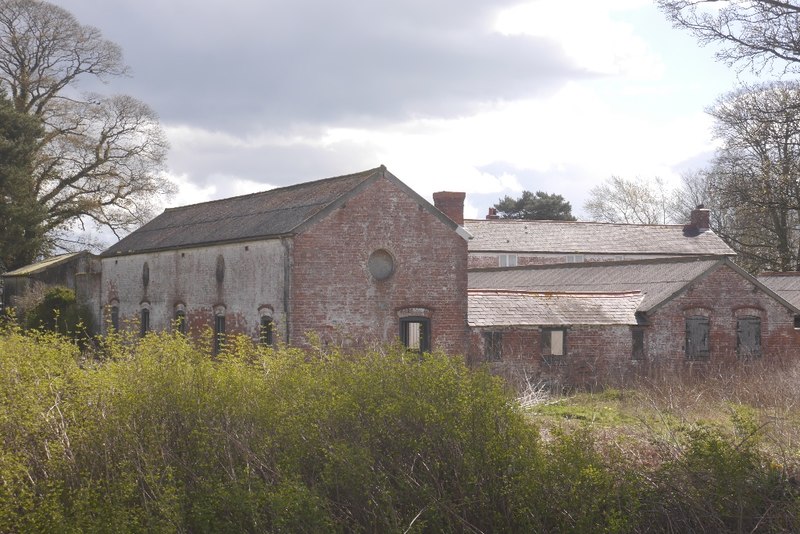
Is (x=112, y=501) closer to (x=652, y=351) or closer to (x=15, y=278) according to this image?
(x=652, y=351)

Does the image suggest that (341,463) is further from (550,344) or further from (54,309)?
(54,309)

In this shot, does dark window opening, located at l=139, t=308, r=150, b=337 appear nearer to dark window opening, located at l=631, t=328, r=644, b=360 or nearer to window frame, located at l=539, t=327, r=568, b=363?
window frame, located at l=539, t=327, r=568, b=363

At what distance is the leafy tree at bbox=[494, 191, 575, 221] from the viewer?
71250mm

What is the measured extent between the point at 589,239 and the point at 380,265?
2984 cm

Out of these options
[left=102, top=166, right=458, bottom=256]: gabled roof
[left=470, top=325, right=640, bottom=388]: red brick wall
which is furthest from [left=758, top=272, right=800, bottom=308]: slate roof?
[left=102, top=166, right=458, bottom=256]: gabled roof

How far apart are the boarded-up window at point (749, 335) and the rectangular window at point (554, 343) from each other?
202 inches

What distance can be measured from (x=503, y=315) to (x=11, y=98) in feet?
82.4

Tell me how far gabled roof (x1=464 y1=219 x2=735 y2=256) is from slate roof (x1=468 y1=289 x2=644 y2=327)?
78.2ft

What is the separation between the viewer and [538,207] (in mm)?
71625

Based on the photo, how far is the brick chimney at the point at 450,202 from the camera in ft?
148

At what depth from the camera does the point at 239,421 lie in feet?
40.4

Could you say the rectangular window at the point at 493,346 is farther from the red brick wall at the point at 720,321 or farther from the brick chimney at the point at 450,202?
the brick chimney at the point at 450,202

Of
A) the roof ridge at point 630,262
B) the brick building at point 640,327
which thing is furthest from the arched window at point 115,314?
the roof ridge at point 630,262

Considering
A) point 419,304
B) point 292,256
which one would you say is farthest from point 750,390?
point 292,256
